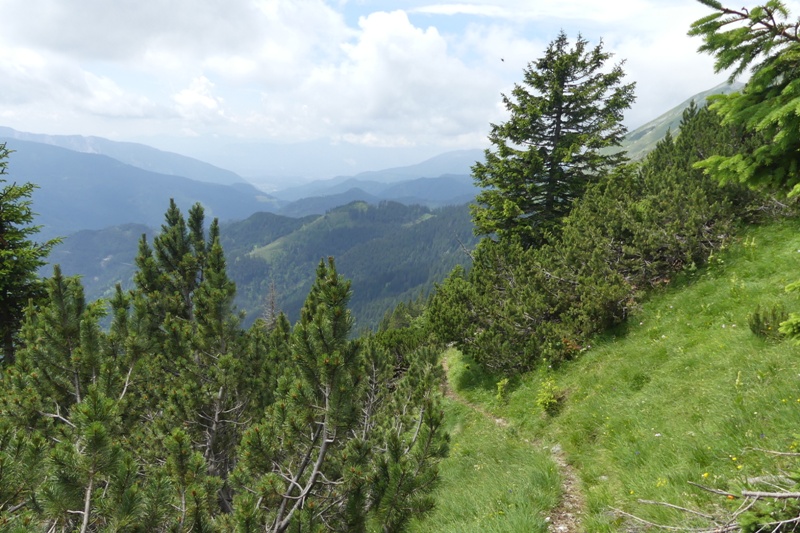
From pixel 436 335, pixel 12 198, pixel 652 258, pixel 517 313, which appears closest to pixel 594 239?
pixel 652 258

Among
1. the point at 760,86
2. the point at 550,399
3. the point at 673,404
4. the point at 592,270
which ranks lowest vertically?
the point at 550,399

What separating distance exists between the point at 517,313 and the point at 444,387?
474cm

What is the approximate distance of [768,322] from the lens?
7445mm

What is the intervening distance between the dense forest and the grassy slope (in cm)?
77

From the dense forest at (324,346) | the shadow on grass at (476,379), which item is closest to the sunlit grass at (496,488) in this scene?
the dense forest at (324,346)

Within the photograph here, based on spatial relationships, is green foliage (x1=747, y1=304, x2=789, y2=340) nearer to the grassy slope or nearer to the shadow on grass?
the grassy slope

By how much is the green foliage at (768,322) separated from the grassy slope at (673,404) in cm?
20

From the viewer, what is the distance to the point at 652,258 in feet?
41.7

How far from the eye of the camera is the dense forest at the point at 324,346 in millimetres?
3758

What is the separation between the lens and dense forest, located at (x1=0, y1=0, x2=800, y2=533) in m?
3.76

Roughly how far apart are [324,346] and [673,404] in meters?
6.40

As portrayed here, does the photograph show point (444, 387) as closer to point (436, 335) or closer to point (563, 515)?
point (436, 335)

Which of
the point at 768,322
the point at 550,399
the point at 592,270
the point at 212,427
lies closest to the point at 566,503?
the point at 550,399

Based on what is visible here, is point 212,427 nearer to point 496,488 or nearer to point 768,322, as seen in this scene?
point 496,488
